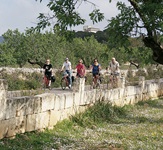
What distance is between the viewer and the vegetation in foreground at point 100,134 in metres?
9.38

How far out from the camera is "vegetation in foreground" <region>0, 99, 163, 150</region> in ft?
30.8

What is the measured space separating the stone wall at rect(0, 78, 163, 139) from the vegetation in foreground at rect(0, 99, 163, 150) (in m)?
0.24

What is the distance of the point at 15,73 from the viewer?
19.2m

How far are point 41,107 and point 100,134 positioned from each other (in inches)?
95.2

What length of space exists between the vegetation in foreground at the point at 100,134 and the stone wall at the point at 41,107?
0.80 feet

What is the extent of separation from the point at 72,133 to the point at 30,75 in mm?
9491

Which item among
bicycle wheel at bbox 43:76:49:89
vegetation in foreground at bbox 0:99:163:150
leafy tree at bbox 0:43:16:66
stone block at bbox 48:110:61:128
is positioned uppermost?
leafy tree at bbox 0:43:16:66

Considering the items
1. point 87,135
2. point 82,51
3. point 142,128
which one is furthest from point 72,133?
point 82,51

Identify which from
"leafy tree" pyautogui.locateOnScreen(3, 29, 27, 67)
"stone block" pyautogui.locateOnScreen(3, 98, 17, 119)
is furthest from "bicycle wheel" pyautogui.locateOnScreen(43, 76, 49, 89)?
"leafy tree" pyautogui.locateOnScreen(3, 29, 27, 67)

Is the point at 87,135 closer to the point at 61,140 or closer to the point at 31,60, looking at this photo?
the point at 61,140

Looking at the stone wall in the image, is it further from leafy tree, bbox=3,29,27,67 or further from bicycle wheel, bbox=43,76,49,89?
leafy tree, bbox=3,29,27,67

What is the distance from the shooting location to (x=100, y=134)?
11.6m

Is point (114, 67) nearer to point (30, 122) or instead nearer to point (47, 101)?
point (47, 101)

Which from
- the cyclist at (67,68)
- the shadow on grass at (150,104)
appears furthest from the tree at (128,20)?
the shadow on grass at (150,104)
